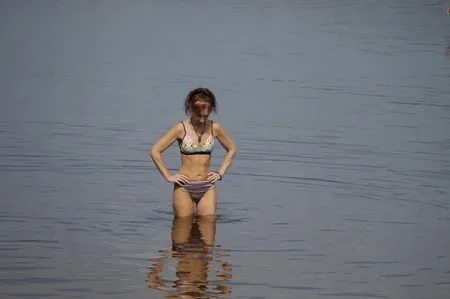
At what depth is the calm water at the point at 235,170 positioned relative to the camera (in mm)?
13109

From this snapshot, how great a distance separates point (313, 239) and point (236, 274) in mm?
2151

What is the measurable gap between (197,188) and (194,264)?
177 centimetres

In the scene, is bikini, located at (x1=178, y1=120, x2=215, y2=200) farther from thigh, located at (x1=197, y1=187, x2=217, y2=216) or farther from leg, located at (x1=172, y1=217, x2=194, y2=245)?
leg, located at (x1=172, y1=217, x2=194, y2=245)

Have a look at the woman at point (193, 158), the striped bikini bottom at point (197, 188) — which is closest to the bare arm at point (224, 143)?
the woman at point (193, 158)

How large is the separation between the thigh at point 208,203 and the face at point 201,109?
0.95m

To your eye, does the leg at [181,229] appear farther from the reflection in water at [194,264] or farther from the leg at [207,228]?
the leg at [207,228]

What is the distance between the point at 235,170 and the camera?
63.9 feet

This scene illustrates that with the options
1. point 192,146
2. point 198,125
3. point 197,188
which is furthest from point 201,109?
point 197,188

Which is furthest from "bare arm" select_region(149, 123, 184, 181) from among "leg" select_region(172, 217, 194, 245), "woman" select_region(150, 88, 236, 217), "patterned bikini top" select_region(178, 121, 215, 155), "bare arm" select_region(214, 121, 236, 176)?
"leg" select_region(172, 217, 194, 245)

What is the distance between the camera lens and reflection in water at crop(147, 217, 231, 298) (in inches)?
481

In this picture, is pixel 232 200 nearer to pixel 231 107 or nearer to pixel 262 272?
pixel 262 272

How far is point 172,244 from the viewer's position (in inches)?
565

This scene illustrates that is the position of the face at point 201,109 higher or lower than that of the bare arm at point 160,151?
higher

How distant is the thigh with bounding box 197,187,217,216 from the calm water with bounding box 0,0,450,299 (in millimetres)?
154
